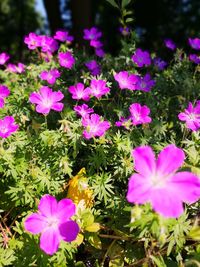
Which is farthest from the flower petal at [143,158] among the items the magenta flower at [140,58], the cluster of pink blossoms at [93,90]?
the magenta flower at [140,58]

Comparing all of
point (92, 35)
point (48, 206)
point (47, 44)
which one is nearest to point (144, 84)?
point (47, 44)

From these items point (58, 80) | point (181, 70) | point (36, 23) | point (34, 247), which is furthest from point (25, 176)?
point (36, 23)

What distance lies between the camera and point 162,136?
235cm

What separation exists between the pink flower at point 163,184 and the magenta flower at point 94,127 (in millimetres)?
727

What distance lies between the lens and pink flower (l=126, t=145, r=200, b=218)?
117cm

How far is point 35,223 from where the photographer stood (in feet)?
4.99

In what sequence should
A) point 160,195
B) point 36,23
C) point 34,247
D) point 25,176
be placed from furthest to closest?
1. point 36,23
2. point 25,176
3. point 34,247
4. point 160,195

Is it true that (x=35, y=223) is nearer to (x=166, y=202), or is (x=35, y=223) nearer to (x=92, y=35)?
(x=166, y=202)

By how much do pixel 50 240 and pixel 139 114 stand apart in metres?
0.89

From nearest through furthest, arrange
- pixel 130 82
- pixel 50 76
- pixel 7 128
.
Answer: pixel 7 128, pixel 130 82, pixel 50 76

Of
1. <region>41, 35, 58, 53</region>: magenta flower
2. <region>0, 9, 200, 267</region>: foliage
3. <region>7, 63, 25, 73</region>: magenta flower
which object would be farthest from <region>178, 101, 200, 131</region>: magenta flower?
<region>7, 63, 25, 73</region>: magenta flower

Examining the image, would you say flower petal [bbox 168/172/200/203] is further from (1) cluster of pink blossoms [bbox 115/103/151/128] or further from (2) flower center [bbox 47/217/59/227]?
(1) cluster of pink blossoms [bbox 115/103/151/128]

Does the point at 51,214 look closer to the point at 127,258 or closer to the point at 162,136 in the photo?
the point at 127,258

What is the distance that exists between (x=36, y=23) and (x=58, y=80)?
832 inches
